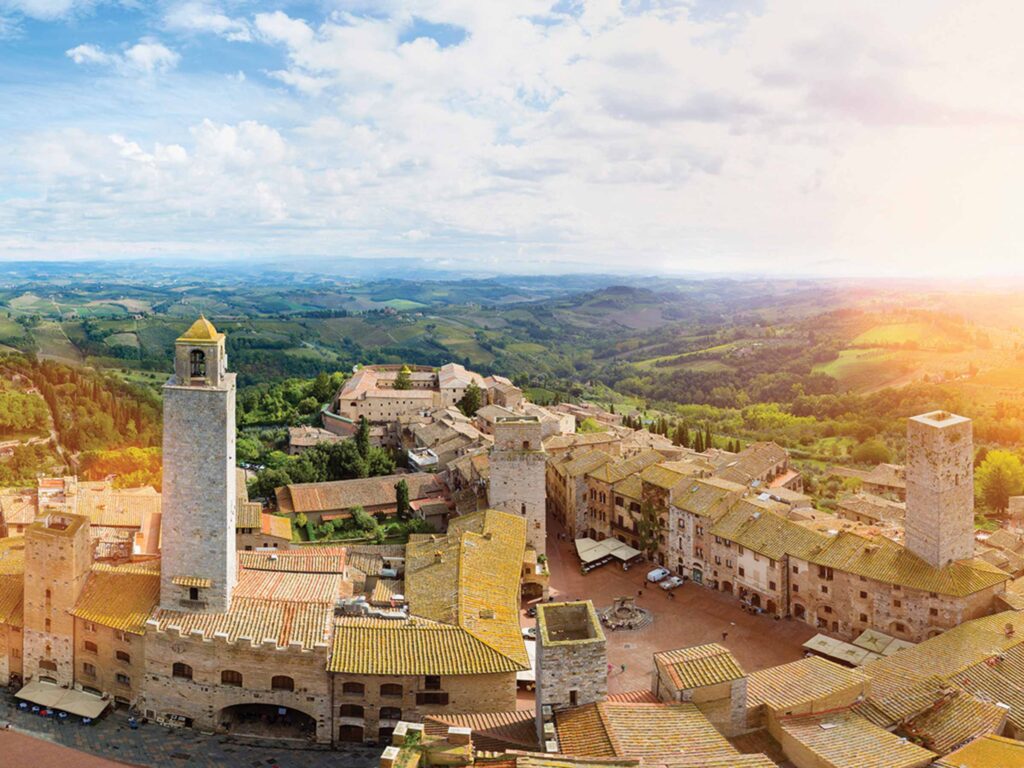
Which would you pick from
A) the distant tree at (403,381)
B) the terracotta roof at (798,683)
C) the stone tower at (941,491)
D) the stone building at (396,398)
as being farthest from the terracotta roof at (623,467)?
the distant tree at (403,381)

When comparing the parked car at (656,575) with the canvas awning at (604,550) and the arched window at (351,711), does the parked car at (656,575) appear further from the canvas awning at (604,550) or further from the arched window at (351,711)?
the arched window at (351,711)

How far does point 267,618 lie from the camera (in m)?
32.4

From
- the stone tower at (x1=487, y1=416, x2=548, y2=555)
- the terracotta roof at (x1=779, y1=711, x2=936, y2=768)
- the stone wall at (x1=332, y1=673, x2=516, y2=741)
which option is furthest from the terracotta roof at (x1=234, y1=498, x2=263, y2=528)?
the terracotta roof at (x1=779, y1=711, x2=936, y2=768)

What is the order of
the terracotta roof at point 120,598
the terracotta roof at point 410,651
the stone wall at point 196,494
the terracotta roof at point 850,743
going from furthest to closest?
1. the stone wall at point 196,494
2. the terracotta roof at point 120,598
3. the terracotta roof at point 410,651
4. the terracotta roof at point 850,743

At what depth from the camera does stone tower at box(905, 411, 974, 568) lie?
39438 mm

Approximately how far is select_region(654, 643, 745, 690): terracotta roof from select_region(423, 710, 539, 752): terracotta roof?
16.8 ft

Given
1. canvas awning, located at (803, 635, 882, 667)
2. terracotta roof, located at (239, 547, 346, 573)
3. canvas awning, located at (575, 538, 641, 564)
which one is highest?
terracotta roof, located at (239, 547, 346, 573)

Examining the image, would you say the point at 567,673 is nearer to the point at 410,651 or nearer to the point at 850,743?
the point at 410,651

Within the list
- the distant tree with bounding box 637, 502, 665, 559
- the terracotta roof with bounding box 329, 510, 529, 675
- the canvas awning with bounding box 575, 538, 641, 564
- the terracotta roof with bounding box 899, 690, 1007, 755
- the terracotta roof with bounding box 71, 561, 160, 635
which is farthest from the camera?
the distant tree with bounding box 637, 502, 665, 559

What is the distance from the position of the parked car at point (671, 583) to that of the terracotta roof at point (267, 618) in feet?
70.8

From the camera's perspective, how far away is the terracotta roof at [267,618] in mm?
31281

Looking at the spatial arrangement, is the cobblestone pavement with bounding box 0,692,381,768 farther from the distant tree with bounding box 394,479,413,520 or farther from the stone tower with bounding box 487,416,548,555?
the distant tree with bounding box 394,479,413,520

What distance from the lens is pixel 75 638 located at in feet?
110

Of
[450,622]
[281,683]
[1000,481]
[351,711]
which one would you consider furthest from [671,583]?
[1000,481]
